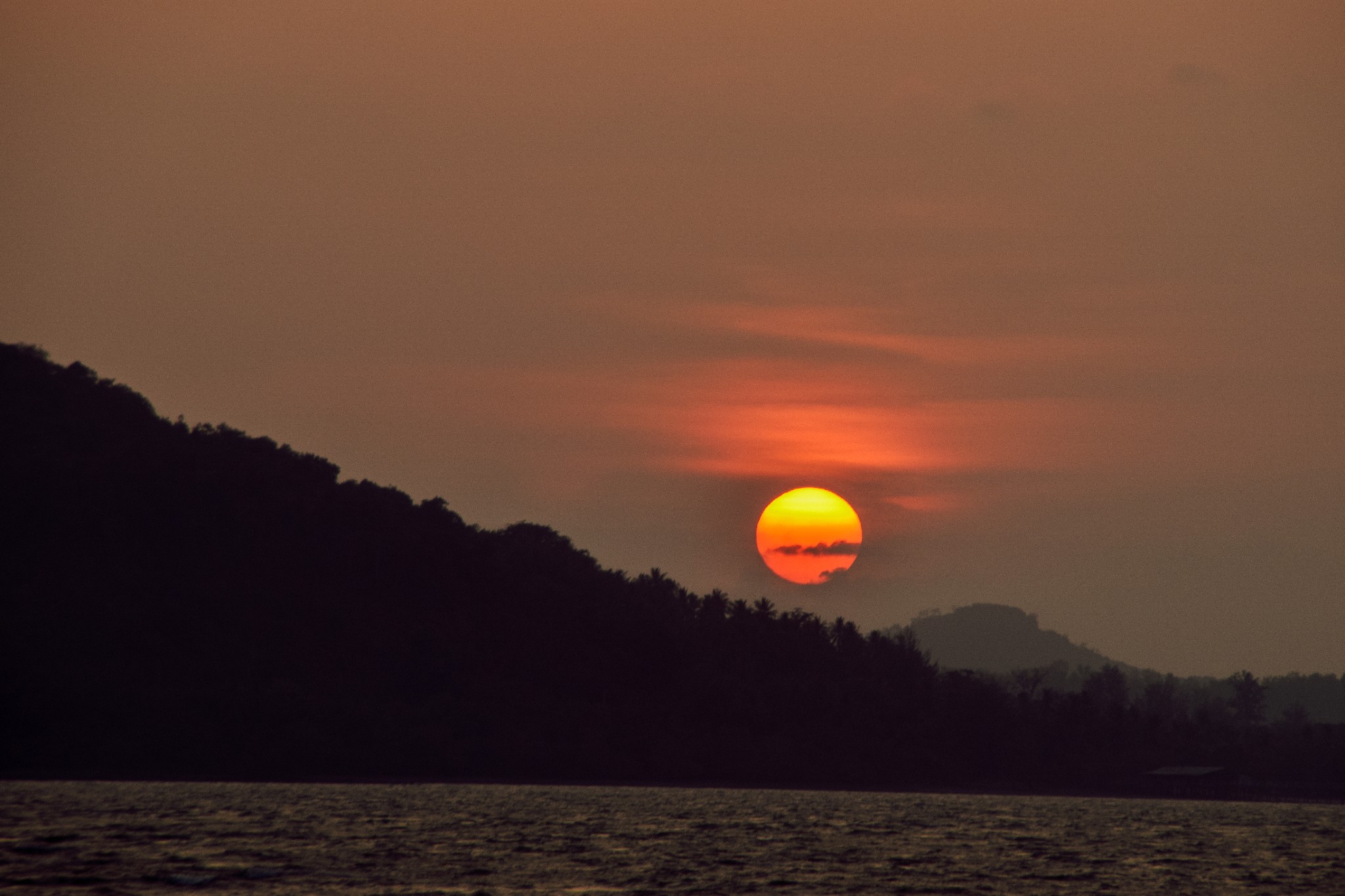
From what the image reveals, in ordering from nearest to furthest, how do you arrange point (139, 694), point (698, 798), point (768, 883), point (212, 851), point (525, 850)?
point (768, 883) → point (212, 851) → point (525, 850) → point (698, 798) → point (139, 694)

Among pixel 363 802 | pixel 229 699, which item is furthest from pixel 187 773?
pixel 363 802

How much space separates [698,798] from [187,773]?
6392cm

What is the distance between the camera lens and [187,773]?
7313 inches

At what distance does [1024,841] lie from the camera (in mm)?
112875

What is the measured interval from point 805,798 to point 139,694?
284 ft

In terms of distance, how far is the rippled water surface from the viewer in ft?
233

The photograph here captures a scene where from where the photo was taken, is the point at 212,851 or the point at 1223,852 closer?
the point at 212,851

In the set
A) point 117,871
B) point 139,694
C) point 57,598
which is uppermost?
point 57,598

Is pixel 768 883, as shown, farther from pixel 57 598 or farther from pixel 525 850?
pixel 57 598

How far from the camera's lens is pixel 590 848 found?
91.6 m

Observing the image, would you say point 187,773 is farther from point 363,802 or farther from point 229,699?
point 363,802

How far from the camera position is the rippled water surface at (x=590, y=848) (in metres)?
71.1

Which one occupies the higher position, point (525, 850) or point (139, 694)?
point (139, 694)

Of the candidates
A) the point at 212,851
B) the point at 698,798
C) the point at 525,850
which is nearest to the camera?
the point at 212,851
